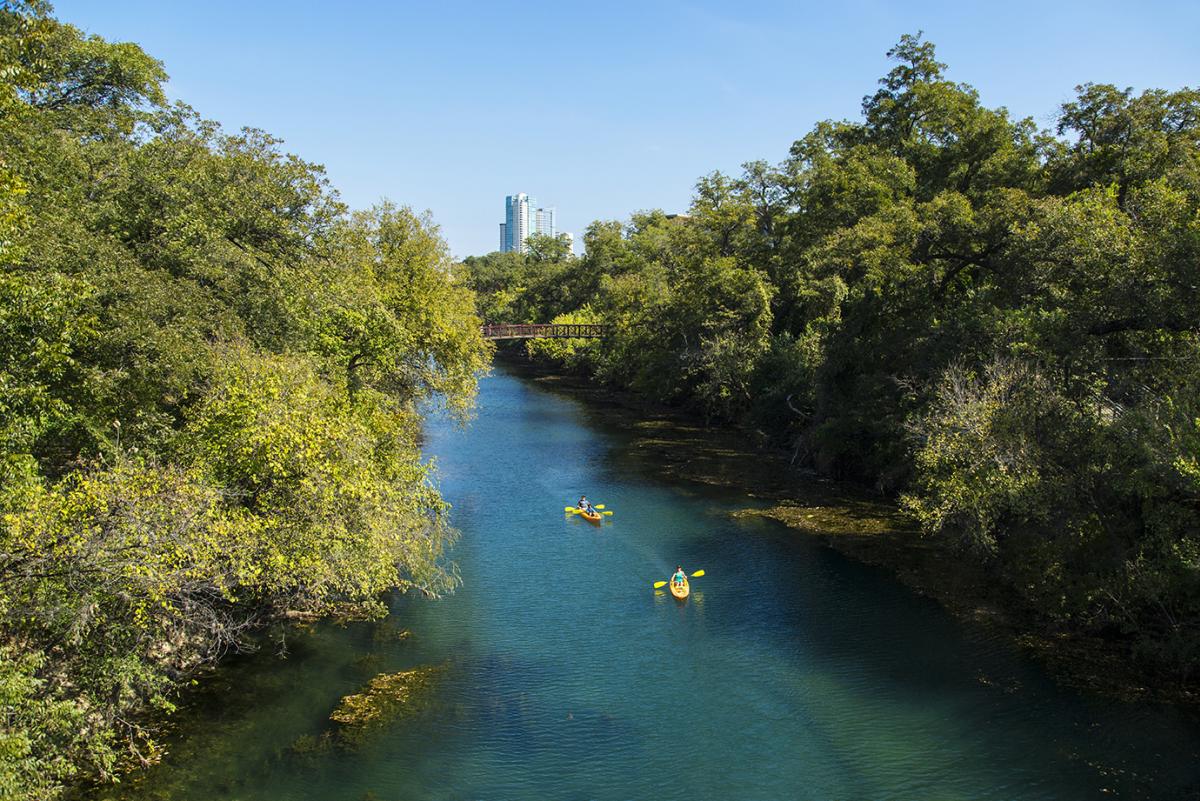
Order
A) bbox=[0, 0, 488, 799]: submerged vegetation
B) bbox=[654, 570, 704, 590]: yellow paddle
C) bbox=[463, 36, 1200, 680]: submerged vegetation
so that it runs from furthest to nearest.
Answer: bbox=[654, 570, 704, 590]: yellow paddle < bbox=[463, 36, 1200, 680]: submerged vegetation < bbox=[0, 0, 488, 799]: submerged vegetation

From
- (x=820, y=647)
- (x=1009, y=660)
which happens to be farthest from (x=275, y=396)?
(x=1009, y=660)

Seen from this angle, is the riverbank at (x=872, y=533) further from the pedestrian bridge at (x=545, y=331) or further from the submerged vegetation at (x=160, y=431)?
the pedestrian bridge at (x=545, y=331)

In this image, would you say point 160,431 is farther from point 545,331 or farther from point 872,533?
point 545,331

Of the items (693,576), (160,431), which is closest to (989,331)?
(693,576)

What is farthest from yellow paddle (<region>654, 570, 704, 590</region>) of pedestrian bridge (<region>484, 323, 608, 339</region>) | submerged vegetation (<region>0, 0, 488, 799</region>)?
pedestrian bridge (<region>484, 323, 608, 339</region>)

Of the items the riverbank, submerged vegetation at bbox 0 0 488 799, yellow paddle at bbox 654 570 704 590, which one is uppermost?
submerged vegetation at bbox 0 0 488 799

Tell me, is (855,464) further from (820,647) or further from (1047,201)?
(820,647)

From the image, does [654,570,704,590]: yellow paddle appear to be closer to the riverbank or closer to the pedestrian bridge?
the riverbank

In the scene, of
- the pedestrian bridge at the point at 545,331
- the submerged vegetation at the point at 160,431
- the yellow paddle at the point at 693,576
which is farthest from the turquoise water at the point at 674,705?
the pedestrian bridge at the point at 545,331
